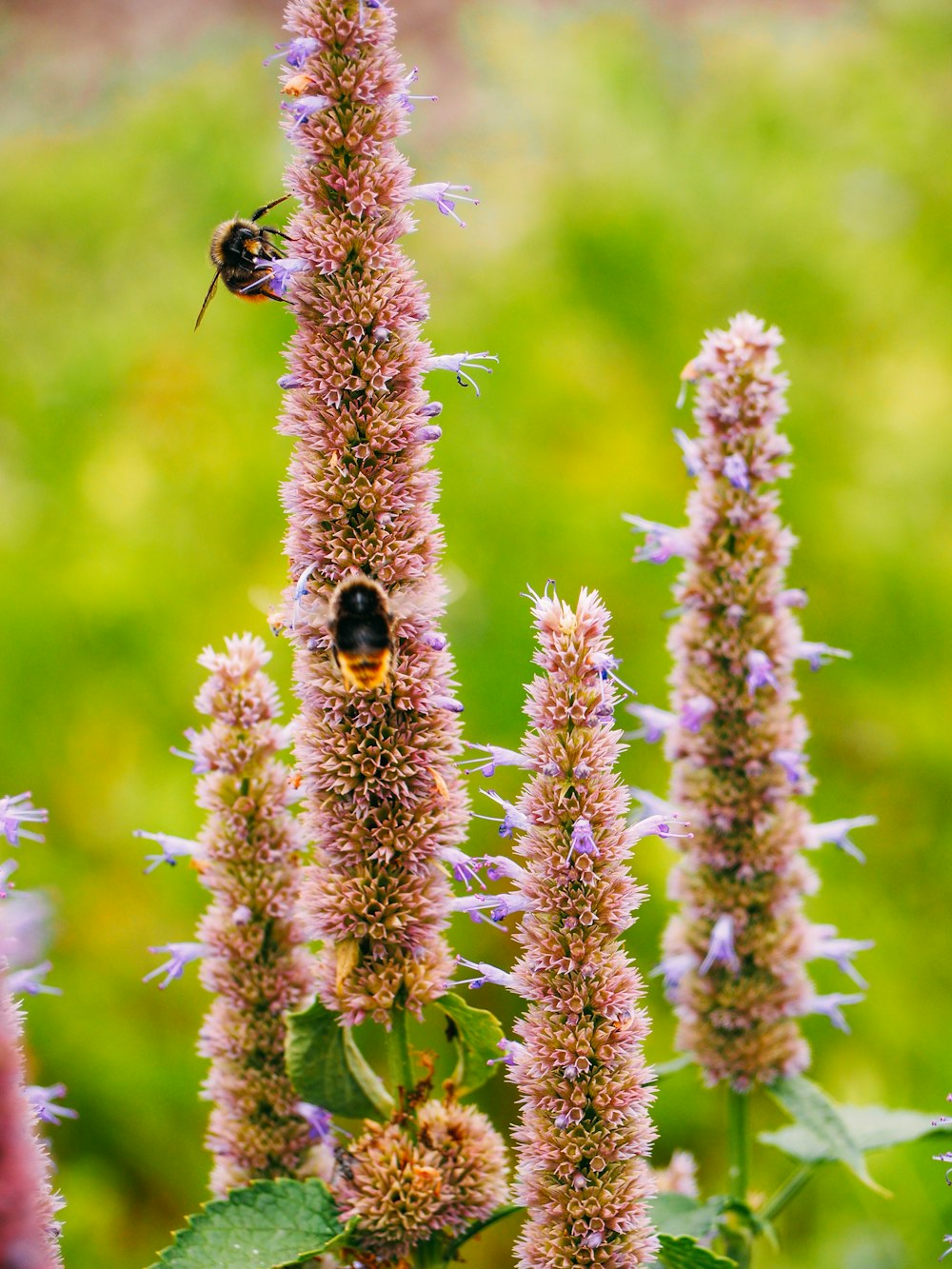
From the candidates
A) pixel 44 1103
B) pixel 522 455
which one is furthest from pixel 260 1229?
pixel 522 455

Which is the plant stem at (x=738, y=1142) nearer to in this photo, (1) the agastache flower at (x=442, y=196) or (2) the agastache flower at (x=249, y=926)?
(2) the agastache flower at (x=249, y=926)

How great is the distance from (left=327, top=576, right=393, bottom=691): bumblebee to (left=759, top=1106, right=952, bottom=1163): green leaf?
46.6 inches

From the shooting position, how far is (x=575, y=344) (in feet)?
25.2

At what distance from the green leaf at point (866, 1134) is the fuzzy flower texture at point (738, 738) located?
122 mm

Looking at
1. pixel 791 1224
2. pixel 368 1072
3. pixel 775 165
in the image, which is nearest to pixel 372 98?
pixel 368 1072

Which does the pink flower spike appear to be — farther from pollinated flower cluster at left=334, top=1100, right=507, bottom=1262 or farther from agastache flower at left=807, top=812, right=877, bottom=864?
pollinated flower cluster at left=334, top=1100, right=507, bottom=1262

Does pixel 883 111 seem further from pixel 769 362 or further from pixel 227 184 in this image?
pixel 769 362

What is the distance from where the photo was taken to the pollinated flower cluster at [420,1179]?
197 cm

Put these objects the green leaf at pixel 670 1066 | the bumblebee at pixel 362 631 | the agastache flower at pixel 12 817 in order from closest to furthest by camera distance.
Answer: the bumblebee at pixel 362 631
the agastache flower at pixel 12 817
the green leaf at pixel 670 1066

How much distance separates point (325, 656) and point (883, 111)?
9217 millimetres

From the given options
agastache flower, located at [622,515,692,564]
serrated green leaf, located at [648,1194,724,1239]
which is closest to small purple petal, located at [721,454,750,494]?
agastache flower, located at [622,515,692,564]

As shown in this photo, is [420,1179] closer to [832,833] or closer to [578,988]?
[578,988]

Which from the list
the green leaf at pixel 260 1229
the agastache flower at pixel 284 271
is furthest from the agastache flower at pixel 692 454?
the green leaf at pixel 260 1229

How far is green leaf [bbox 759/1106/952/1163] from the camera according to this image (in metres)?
2.45
